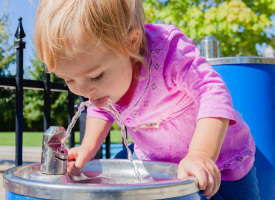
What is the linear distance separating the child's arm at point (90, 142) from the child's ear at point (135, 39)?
365mm

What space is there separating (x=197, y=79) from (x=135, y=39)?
25cm

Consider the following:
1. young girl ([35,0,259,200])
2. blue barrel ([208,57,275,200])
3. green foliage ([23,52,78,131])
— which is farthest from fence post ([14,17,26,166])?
green foliage ([23,52,78,131])

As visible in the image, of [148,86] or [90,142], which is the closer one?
[148,86]

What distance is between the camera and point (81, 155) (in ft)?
3.30

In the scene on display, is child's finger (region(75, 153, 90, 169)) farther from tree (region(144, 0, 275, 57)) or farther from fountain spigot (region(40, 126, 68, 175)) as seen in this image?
tree (region(144, 0, 275, 57))

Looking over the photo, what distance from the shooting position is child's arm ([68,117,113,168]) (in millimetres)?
1007

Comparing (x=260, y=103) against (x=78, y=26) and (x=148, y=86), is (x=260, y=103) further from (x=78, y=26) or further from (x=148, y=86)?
(x=78, y=26)

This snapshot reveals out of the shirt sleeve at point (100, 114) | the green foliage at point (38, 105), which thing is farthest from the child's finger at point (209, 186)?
the green foliage at point (38, 105)

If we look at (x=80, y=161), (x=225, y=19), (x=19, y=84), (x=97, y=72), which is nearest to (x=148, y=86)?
(x=97, y=72)

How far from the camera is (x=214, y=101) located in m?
0.81

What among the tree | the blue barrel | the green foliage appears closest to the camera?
the blue barrel

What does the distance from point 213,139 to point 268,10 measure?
534 cm

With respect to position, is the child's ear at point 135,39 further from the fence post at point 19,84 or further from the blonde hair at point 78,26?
the fence post at point 19,84

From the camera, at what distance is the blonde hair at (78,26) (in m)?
0.81
